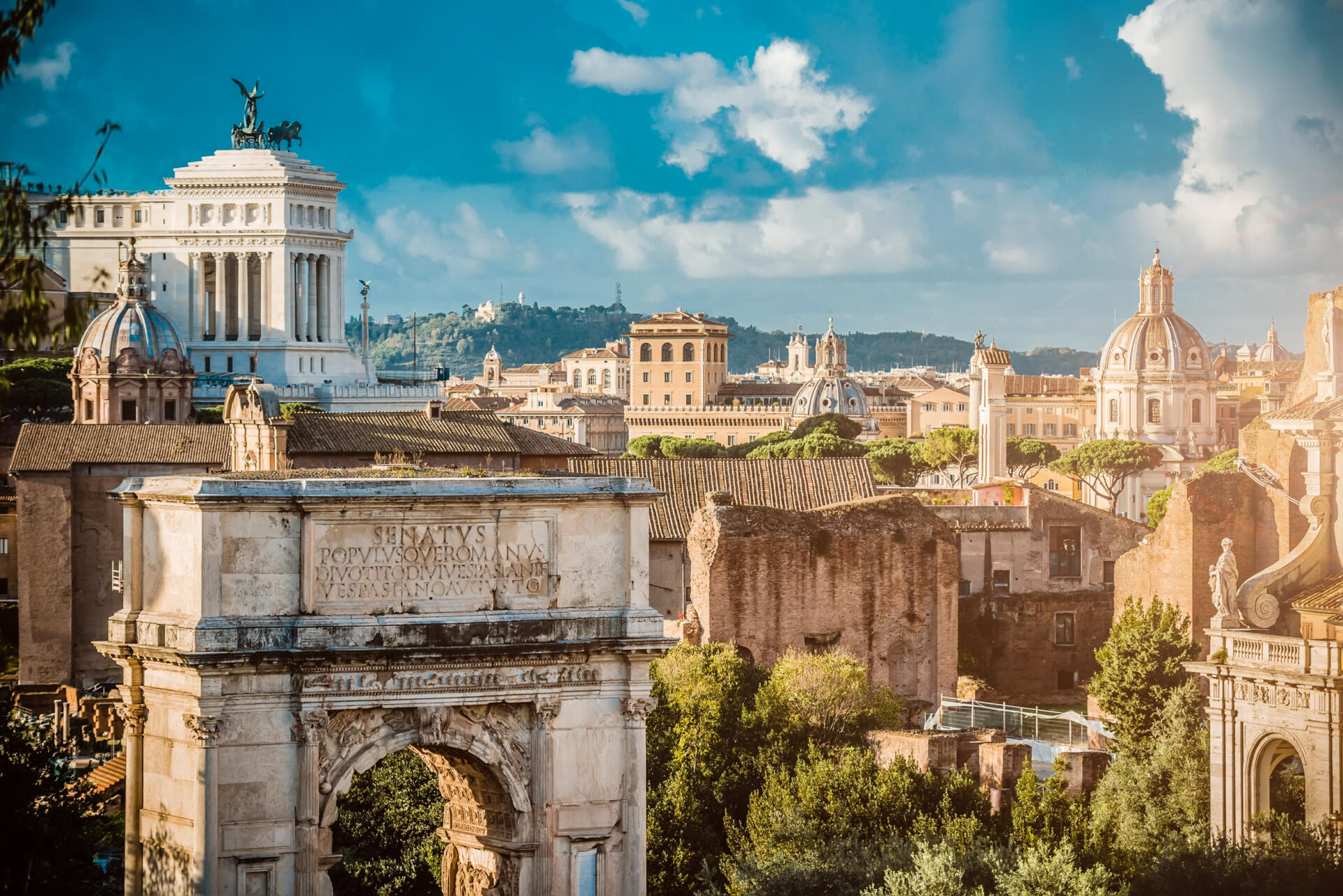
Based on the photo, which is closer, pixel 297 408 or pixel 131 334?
pixel 131 334

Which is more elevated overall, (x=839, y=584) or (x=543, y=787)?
(x=839, y=584)

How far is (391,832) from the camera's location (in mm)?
23141

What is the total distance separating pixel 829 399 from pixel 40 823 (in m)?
130

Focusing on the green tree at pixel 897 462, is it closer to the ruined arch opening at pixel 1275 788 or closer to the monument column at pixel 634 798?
the ruined arch opening at pixel 1275 788

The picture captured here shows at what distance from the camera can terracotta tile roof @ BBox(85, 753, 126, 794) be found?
25.5 meters

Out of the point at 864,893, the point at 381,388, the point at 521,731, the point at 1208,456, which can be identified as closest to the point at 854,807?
the point at 864,893

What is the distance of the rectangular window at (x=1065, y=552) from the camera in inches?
1511

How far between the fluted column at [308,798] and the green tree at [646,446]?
267ft

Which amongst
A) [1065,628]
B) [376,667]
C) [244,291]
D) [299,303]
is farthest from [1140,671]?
[244,291]

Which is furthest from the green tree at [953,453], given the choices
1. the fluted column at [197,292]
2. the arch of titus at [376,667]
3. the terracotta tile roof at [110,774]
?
the arch of titus at [376,667]

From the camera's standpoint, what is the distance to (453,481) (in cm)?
1639

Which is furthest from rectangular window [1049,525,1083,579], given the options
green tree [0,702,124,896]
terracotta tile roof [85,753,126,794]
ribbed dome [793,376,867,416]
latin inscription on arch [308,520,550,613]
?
ribbed dome [793,376,867,416]

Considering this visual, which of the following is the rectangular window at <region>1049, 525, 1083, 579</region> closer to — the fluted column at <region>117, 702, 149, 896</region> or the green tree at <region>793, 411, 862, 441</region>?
the fluted column at <region>117, 702, 149, 896</region>

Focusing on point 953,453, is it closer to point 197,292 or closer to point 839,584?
point 197,292
